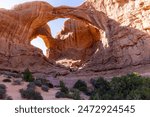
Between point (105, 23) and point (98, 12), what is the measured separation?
63.1 inches

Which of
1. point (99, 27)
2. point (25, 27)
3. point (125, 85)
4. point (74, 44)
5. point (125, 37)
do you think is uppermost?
point (25, 27)

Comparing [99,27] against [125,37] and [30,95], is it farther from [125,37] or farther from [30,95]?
[30,95]

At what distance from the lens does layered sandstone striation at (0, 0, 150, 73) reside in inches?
1182

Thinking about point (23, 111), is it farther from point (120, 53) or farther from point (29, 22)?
point (29, 22)

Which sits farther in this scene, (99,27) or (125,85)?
(99,27)

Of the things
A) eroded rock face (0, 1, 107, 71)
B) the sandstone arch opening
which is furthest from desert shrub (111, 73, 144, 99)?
the sandstone arch opening

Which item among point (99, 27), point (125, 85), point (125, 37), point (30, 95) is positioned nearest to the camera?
point (30, 95)

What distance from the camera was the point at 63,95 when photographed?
17703 millimetres

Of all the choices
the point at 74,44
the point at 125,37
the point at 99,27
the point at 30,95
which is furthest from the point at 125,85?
the point at 74,44

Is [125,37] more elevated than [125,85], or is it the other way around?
[125,37]

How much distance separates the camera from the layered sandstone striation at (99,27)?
30031mm

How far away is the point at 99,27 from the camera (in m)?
34.5

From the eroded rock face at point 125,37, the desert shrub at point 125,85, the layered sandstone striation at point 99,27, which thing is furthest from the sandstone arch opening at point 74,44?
the desert shrub at point 125,85

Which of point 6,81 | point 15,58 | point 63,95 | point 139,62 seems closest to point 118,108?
point 63,95
